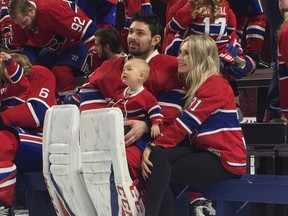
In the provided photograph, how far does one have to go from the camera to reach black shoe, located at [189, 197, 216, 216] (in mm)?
2795

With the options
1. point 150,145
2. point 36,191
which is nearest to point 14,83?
point 36,191

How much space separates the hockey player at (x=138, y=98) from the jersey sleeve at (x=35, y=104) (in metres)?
0.52

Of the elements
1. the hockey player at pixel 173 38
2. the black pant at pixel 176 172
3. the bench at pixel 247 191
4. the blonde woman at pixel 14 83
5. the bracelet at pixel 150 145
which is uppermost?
the hockey player at pixel 173 38

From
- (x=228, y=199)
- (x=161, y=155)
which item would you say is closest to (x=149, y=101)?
(x=161, y=155)

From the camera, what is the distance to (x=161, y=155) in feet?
7.19

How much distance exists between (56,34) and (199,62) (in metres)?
1.31

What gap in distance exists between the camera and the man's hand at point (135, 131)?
238 cm

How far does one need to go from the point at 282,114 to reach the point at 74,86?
3.82 ft

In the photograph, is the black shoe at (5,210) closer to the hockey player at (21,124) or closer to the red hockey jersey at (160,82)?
the hockey player at (21,124)

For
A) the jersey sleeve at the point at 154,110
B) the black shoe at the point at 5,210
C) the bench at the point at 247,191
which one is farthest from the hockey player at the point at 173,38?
the black shoe at the point at 5,210

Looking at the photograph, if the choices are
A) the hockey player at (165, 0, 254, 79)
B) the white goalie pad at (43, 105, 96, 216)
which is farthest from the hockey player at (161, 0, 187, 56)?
the white goalie pad at (43, 105, 96, 216)

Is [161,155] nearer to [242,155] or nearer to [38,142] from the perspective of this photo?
[242,155]

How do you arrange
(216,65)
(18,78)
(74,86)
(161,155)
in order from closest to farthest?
(161,155) → (216,65) → (18,78) → (74,86)

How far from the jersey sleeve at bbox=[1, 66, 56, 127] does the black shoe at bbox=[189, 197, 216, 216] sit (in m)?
0.78
